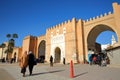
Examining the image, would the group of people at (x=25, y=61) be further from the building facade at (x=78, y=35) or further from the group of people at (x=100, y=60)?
the building facade at (x=78, y=35)

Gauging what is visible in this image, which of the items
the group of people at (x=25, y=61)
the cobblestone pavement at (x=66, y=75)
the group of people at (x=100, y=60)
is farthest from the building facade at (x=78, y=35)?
the group of people at (x=25, y=61)

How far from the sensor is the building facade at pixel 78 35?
22.2 meters

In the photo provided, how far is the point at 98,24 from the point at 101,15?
5.79 feet

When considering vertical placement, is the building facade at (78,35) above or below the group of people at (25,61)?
above

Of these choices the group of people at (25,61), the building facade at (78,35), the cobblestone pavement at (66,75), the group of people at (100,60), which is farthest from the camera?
the building facade at (78,35)

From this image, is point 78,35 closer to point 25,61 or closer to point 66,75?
point 66,75

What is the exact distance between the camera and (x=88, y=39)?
25609 mm

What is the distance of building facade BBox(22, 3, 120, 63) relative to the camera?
22.2 metres

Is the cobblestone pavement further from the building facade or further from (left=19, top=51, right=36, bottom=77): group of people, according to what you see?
the building facade

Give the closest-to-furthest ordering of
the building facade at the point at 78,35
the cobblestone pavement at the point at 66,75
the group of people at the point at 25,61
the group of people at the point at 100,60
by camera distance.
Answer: the cobblestone pavement at the point at 66,75 → the group of people at the point at 25,61 → the group of people at the point at 100,60 → the building facade at the point at 78,35

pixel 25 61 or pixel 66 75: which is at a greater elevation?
pixel 25 61

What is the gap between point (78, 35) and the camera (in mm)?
26453

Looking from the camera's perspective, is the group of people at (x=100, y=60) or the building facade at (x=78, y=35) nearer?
the group of people at (x=100, y=60)

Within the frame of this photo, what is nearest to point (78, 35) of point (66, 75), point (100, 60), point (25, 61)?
point (100, 60)
